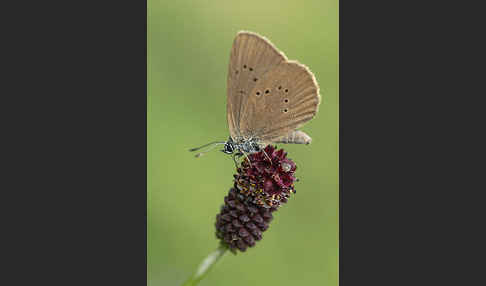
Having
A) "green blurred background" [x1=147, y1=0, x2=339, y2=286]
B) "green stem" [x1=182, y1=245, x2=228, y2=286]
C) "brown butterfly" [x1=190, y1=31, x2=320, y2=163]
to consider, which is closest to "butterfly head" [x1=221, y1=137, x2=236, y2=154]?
"brown butterfly" [x1=190, y1=31, x2=320, y2=163]

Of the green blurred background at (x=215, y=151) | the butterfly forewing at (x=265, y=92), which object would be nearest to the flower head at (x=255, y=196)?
the butterfly forewing at (x=265, y=92)

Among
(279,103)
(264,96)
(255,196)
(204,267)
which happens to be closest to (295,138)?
(279,103)

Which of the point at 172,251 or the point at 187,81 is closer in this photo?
the point at 172,251

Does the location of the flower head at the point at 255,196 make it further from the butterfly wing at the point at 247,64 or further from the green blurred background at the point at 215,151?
the green blurred background at the point at 215,151
